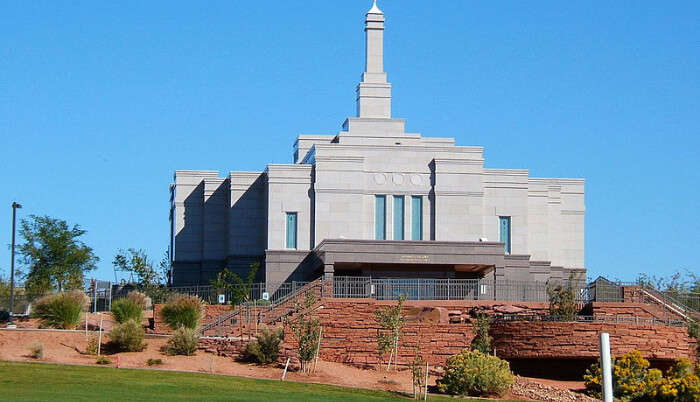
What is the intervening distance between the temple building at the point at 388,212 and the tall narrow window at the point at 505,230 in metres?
0.05

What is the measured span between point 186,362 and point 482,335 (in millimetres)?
10138

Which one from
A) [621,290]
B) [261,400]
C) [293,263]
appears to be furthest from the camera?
[293,263]

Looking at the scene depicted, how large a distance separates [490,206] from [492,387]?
27.3 m

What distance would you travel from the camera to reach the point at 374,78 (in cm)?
6894

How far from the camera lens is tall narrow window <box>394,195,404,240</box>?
209 feet

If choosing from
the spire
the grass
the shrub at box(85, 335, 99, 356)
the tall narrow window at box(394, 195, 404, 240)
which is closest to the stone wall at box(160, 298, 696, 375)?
the shrub at box(85, 335, 99, 356)

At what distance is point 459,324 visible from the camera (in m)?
44.8

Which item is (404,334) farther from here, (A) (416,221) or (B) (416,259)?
(A) (416,221)

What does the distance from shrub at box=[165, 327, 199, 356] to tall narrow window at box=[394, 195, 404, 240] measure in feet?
77.9

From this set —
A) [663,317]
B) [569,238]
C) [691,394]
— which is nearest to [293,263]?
[569,238]

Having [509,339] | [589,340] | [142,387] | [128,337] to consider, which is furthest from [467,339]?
[142,387]

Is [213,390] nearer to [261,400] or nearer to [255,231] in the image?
[261,400]

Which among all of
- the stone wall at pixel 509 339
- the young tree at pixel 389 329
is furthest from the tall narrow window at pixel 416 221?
the young tree at pixel 389 329

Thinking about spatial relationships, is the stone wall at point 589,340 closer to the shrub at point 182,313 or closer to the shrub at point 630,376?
the shrub at point 630,376
